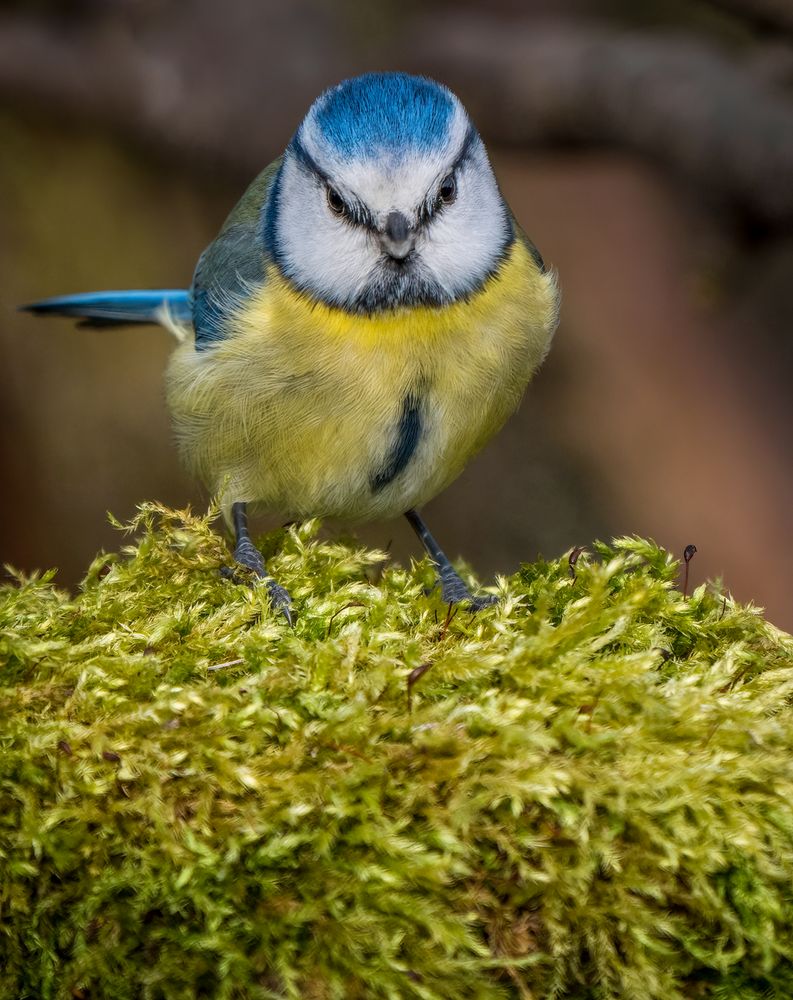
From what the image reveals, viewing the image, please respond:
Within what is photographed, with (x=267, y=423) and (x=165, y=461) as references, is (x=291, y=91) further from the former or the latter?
(x=267, y=423)

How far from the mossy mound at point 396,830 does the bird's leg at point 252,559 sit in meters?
0.24

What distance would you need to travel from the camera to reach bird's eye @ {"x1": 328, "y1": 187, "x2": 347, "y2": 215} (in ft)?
6.49

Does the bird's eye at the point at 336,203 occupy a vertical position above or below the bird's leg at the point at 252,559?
above

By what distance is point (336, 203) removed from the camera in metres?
2.00

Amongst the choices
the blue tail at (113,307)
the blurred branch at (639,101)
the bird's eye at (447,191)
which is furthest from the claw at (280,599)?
the blurred branch at (639,101)

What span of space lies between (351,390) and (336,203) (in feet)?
1.10

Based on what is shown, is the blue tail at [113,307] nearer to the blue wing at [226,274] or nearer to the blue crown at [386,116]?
the blue wing at [226,274]

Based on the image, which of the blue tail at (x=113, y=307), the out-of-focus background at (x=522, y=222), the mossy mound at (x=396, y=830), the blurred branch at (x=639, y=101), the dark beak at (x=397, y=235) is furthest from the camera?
the out-of-focus background at (x=522, y=222)

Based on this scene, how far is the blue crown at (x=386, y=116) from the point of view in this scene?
75.8 inches

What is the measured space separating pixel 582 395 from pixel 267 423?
291 centimetres

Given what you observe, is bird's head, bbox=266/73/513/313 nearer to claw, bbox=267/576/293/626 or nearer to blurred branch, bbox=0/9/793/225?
claw, bbox=267/576/293/626

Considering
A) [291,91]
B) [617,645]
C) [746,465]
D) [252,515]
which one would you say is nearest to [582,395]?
[746,465]

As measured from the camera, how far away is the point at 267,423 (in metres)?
2.06

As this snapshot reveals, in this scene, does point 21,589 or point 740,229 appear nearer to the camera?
point 21,589
